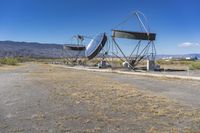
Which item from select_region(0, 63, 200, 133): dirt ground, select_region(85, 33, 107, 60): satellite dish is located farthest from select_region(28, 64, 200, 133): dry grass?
select_region(85, 33, 107, 60): satellite dish

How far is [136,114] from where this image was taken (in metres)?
13.4

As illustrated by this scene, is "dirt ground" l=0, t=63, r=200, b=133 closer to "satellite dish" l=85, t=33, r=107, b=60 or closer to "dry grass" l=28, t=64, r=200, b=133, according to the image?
"dry grass" l=28, t=64, r=200, b=133

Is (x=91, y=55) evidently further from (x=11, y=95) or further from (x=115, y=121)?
(x=115, y=121)

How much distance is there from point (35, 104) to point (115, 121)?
550cm

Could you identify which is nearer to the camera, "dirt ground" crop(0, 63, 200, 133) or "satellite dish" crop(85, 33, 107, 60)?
"dirt ground" crop(0, 63, 200, 133)

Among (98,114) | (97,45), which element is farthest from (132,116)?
(97,45)

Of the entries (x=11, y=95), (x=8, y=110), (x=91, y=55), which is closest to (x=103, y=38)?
(x=91, y=55)

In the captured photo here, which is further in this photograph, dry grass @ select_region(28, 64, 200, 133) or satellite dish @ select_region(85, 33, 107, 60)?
satellite dish @ select_region(85, 33, 107, 60)

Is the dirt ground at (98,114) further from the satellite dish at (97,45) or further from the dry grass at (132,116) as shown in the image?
the satellite dish at (97,45)

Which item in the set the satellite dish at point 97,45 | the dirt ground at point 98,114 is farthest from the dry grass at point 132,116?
the satellite dish at point 97,45

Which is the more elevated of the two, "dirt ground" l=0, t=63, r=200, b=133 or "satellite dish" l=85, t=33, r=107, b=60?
"satellite dish" l=85, t=33, r=107, b=60

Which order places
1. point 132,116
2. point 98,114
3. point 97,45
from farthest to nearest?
point 97,45 → point 98,114 → point 132,116

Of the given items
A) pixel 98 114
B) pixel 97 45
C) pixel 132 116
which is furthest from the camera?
pixel 97 45

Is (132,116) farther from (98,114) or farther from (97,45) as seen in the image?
(97,45)
